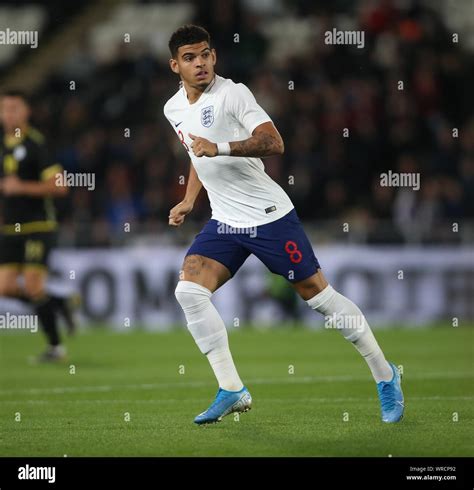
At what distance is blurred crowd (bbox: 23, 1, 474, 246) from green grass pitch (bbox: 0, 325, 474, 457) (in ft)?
10.7

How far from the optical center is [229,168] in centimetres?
806

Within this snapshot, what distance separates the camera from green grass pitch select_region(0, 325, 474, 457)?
7219 mm

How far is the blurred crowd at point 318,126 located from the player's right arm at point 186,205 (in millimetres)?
9345

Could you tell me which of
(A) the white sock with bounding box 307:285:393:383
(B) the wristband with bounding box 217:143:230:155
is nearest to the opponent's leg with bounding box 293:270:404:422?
(A) the white sock with bounding box 307:285:393:383

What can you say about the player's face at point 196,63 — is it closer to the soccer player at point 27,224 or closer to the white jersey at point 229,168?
the white jersey at point 229,168

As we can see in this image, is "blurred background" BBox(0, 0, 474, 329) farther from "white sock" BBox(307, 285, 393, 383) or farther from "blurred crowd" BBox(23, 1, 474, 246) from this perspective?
"white sock" BBox(307, 285, 393, 383)

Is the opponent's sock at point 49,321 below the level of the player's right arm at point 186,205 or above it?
below

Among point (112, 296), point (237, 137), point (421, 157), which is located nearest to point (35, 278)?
point (112, 296)

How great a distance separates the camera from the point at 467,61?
21.0 m

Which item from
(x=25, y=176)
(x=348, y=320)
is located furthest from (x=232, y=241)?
(x=25, y=176)

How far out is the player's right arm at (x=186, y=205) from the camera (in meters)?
8.18

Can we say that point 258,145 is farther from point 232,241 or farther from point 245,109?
point 232,241

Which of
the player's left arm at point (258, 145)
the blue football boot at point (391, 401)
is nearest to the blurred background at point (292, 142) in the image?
the blue football boot at point (391, 401)
